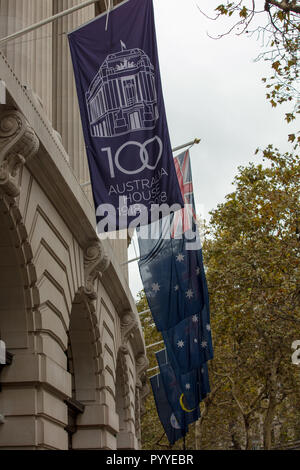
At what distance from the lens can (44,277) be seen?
41.1 ft

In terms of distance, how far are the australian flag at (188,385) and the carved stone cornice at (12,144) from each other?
43.4ft

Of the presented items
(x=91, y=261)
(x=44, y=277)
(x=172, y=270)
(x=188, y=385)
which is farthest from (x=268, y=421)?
(x=44, y=277)

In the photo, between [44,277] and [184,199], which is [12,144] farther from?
[184,199]

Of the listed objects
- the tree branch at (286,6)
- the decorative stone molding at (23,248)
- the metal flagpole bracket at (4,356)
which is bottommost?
the metal flagpole bracket at (4,356)

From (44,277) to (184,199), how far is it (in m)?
8.34

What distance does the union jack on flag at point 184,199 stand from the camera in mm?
19953

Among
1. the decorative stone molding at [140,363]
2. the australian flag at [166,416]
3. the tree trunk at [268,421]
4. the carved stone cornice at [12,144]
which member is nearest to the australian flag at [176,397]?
the decorative stone molding at [140,363]

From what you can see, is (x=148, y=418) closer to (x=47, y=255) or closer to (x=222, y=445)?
(x=222, y=445)

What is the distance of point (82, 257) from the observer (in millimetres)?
15664

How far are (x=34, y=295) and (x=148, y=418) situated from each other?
4053 cm

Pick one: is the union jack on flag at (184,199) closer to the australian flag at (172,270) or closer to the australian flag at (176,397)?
the australian flag at (172,270)

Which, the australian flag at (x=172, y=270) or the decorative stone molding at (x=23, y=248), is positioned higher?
the australian flag at (x=172, y=270)

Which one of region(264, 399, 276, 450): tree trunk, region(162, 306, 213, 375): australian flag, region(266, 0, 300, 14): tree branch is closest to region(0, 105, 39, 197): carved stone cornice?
region(266, 0, 300, 14): tree branch

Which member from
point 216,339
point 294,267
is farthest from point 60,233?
point 216,339
